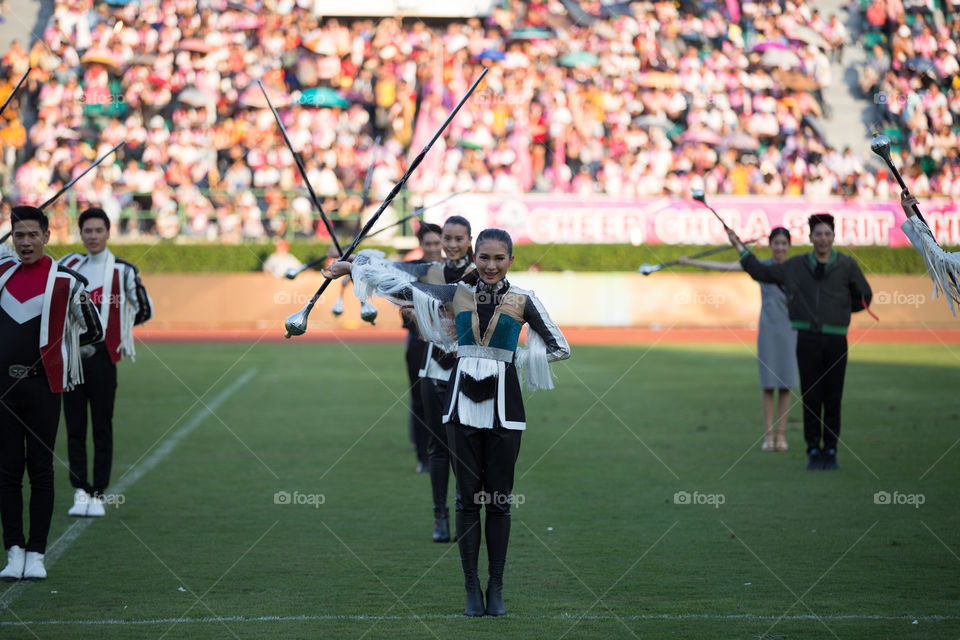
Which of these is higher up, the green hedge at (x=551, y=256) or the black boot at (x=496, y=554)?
the black boot at (x=496, y=554)

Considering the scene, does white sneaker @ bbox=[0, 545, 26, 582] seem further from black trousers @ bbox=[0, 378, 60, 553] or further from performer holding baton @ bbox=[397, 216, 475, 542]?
performer holding baton @ bbox=[397, 216, 475, 542]

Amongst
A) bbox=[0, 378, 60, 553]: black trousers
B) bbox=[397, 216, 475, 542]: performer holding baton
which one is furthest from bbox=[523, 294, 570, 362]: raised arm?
bbox=[0, 378, 60, 553]: black trousers

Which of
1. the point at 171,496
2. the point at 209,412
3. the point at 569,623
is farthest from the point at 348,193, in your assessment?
the point at 569,623

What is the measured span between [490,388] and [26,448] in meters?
2.63

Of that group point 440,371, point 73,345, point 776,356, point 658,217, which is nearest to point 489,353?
point 440,371

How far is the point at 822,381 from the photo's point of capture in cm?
1025

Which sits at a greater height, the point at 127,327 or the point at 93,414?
the point at 127,327

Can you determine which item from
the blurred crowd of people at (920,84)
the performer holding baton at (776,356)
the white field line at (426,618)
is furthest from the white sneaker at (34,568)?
the blurred crowd of people at (920,84)

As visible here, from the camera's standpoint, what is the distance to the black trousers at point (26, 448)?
6.54 m

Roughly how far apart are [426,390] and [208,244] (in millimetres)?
19645

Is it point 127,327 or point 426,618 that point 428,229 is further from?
point 426,618

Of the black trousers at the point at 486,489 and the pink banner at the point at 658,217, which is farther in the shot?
the pink banner at the point at 658,217

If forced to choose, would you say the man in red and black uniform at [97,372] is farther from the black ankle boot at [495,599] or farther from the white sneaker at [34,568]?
the black ankle boot at [495,599]

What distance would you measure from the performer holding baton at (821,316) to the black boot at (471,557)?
4.96 metres
